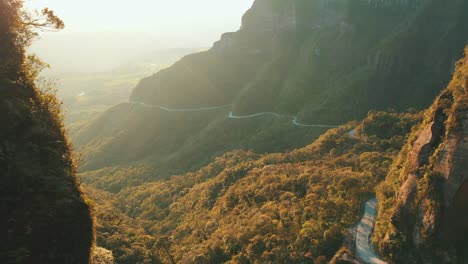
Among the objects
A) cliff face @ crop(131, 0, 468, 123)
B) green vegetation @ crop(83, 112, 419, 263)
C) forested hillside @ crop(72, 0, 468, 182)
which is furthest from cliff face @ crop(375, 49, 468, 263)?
cliff face @ crop(131, 0, 468, 123)

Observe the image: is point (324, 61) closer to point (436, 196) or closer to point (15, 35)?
point (436, 196)

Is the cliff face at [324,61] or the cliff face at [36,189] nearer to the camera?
the cliff face at [36,189]

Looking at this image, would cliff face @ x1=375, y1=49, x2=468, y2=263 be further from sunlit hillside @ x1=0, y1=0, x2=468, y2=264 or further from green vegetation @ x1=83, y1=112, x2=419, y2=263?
green vegetation @ x1=83, y1=112, x2=419, y2=263

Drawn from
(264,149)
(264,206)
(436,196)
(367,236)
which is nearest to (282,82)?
(264,149)

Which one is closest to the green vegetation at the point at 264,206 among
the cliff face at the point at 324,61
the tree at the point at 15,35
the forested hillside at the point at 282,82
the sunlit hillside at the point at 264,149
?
the sunlit hillside at the point at 264,149

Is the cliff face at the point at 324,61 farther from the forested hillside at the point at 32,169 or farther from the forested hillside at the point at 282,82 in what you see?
the forested hillside at the point at 32,169

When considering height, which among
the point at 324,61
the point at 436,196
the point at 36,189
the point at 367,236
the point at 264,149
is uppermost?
the point at 324,61
